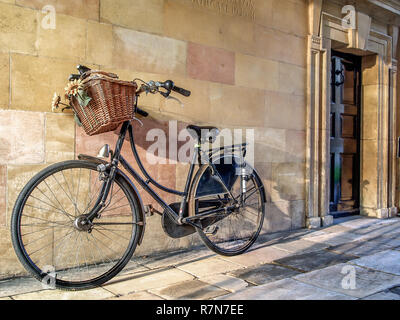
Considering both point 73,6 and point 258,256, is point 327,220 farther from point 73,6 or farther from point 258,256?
point 73,6

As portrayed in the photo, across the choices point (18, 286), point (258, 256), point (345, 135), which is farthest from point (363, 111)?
point (18, 286)

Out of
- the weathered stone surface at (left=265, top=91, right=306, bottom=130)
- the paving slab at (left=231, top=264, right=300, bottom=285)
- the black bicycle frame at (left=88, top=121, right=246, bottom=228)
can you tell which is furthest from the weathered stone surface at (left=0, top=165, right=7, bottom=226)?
the weathered stone surface at (left=265, top=91, right=306, bottom=130)

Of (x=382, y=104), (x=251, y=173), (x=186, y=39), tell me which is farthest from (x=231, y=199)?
(x=382, y=104)

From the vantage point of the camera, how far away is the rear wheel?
11.6 feet

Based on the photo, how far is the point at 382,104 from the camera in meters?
6.04

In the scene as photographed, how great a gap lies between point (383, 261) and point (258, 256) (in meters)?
1.11

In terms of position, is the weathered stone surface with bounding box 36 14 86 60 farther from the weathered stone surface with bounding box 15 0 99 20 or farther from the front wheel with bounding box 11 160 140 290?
the front wheel with bounding box 11 160 140 290

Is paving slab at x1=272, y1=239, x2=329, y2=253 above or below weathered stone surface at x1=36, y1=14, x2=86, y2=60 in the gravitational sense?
below

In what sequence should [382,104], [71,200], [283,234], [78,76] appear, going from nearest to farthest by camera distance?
[78,76] < [71,200] < [283,234] < [382,104]

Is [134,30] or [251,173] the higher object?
[134,30]

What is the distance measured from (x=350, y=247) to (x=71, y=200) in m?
2.80

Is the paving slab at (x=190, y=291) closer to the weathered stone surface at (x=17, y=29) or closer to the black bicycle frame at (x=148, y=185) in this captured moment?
the black bicycle frame at (x=148, y=185)

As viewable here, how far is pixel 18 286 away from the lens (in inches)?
114
